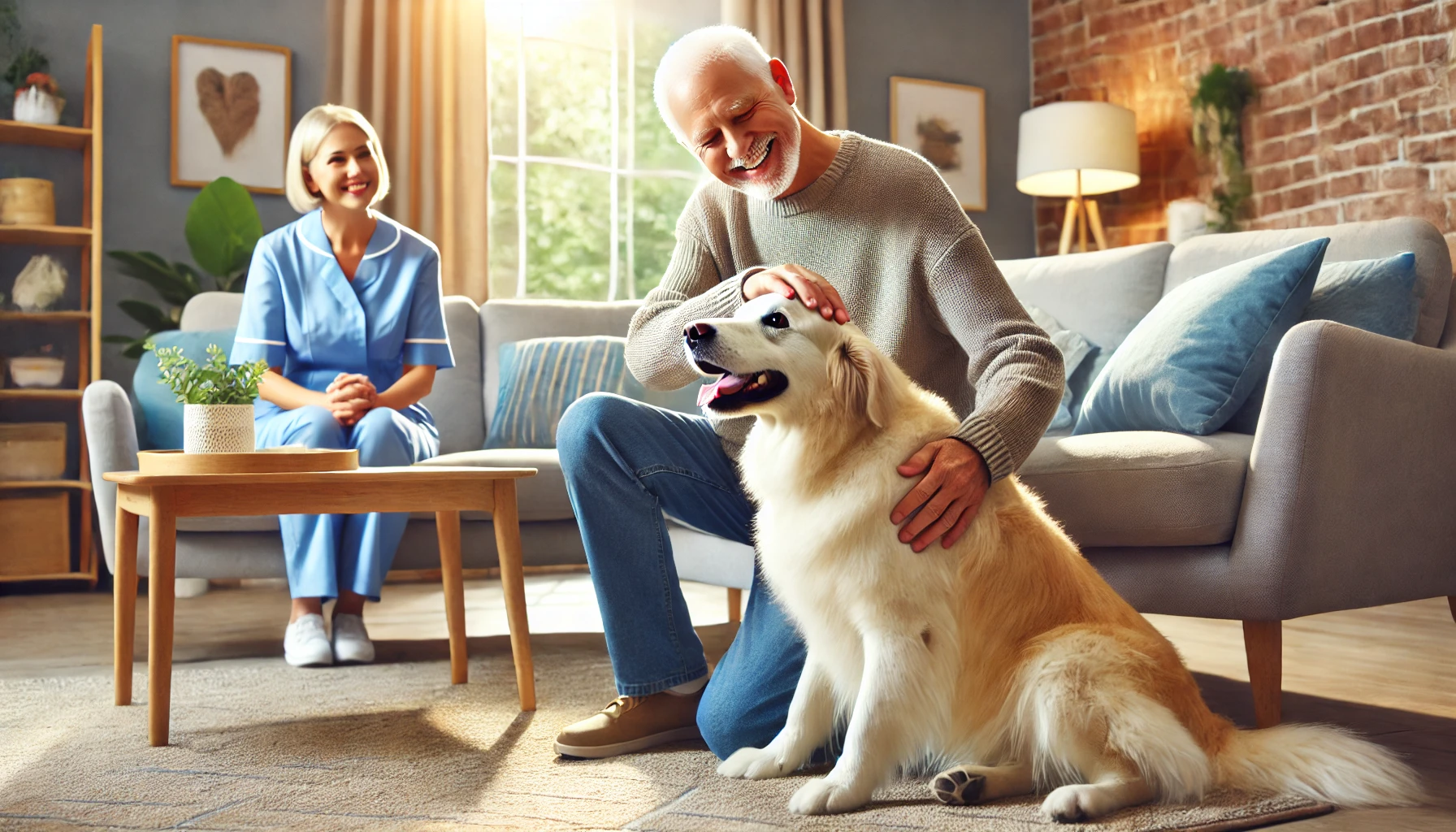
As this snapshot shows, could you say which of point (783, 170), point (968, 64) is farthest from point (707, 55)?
point (968, 64)

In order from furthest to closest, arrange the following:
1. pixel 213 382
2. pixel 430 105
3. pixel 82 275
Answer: pixel 430 105 → pixel 82 275 → pixel 213 382

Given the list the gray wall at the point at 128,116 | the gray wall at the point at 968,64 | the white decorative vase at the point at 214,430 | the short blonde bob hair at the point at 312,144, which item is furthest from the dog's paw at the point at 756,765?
the gray wall at the point at 968,64

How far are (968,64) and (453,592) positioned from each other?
15.9ft

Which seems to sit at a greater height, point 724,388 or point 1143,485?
point 724,388

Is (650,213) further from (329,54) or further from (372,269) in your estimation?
(372,269)

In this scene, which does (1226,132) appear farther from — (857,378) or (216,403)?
(216,403)

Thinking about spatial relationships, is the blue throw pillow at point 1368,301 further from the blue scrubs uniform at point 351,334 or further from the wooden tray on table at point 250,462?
the blue scrubs uniform at point 351,334

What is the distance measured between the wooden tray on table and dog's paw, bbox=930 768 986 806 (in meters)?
1.16

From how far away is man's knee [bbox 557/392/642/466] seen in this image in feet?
5.59

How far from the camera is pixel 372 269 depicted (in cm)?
288

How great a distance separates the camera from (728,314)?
5.32ft

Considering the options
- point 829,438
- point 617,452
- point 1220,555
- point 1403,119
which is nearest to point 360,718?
point 617,452

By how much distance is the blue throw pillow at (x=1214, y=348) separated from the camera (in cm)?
215

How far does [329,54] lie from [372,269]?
2.35 meters
